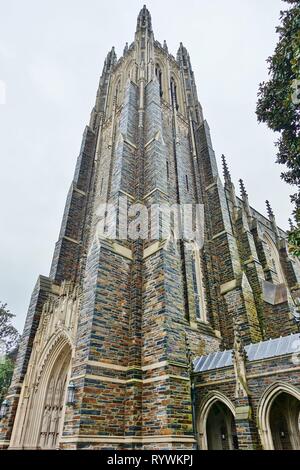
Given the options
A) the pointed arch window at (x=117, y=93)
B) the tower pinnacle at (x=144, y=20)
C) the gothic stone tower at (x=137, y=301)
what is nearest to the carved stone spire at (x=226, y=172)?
the gothic stone tower at (x=137, y=301)

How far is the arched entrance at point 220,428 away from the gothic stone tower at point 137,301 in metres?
1.75

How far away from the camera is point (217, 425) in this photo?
9570mm

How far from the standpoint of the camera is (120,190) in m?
11.6

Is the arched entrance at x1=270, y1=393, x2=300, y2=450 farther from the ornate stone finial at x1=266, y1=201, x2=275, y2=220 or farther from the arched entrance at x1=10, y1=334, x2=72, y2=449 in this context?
the ornate stone finial at x1=266, y1=201, x2=275, y2=220

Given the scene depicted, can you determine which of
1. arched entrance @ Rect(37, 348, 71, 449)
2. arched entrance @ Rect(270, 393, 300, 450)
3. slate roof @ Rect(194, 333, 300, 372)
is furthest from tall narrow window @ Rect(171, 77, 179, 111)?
arched entrance @ Rect(270, 393, 300, 450)

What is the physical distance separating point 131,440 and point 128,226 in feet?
21.5

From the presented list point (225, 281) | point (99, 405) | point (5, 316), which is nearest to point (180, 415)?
point (99, 405)

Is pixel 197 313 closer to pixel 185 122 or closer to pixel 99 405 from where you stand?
pixel 99 405

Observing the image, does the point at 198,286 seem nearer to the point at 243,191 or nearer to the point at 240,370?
the point at 240,370

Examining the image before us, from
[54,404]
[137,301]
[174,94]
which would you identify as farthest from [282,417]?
[174,94]

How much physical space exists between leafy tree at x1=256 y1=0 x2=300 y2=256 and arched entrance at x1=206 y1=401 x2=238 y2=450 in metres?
6.78

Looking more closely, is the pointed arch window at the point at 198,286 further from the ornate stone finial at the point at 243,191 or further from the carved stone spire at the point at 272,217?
the carved stone spire at the point at 272,217

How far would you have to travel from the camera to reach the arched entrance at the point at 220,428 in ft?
30.1

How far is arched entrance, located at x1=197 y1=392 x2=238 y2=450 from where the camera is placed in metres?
8.62
